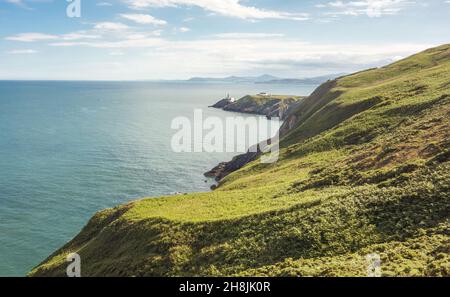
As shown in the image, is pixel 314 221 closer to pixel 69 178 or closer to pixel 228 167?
pixel 228 167

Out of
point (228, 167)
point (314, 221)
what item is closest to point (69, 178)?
point (228, 167)

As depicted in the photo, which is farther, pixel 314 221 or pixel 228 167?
pixel 228 167

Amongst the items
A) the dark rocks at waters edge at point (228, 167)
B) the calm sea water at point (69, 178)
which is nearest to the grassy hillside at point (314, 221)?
the calm sea water at point (69, 178)

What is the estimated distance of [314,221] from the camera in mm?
29109

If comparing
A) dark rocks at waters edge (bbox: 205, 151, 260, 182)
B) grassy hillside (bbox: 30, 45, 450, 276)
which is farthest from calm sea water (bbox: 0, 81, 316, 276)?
grassy hillside (bbox: 30, 45, 450, 276)

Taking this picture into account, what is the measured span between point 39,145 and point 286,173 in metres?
107

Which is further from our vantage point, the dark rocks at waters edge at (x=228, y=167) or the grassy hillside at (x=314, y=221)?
the dark rocks at waters edge at (x=228, y=167)

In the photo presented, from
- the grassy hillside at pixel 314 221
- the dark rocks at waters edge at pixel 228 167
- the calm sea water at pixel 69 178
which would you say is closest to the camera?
the grassy hillside at pixel 314 221

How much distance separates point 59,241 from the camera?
6094 cm

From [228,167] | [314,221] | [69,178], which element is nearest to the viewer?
[314,221]

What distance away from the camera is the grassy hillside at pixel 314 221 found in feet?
Result: 78.7

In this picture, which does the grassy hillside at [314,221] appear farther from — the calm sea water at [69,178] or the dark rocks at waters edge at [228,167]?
the dark rocks at waters edge at [228,167]

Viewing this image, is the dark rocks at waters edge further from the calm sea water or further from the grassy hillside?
the grassy hillside
